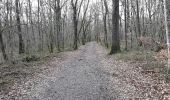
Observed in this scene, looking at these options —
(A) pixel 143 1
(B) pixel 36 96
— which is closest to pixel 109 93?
(B) pixel 36 96

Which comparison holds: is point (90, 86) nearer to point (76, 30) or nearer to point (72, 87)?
point (72, 87)

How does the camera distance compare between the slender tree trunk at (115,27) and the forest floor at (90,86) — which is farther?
the slender tree trunk at (115,27)

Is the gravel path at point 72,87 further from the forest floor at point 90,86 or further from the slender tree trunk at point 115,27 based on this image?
the slender tree trunk at point 115,27

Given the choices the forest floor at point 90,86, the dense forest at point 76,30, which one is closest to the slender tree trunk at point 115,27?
the dense forest at point 76,30

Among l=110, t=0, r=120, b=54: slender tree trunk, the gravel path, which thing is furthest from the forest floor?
l=110, t=0, r=120, b=54: slender tree trunk

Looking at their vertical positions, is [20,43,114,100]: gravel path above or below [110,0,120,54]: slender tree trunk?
below

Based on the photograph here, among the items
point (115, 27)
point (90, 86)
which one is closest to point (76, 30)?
point (115, 27)

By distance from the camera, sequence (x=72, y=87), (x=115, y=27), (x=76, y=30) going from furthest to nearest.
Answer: (x=76, y=30) → (x=115, y=27) → (x=72, y=87)

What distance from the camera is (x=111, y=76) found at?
1212cm

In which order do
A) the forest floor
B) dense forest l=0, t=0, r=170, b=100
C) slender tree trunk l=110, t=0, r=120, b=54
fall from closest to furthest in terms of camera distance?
the forest floor
dense forest l=0, t=0, r=170, b=100
slender tree trunk l=110, t=0, r=120, b=54

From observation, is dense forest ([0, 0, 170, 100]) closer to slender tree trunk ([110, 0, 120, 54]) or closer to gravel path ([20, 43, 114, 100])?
slender tree trunk ([110, 0, 120, 54])

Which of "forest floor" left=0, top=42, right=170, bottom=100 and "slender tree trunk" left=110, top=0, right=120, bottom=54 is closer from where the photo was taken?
"forest floor" left=0, top=42, right=170, bottom=100

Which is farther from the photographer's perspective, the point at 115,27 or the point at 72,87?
the point at 115,27

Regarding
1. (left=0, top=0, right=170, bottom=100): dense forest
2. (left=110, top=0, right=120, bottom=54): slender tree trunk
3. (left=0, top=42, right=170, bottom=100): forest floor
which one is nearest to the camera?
(left=0, top=42, right=170, bottom=100): forest floor
